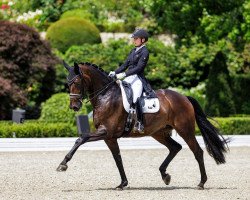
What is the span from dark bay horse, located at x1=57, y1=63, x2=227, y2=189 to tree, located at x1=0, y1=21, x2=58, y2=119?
16.3 meters

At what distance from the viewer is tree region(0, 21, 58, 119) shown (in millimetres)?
31219

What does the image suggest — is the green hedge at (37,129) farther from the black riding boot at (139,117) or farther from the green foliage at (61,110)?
the black riding boot at (139,117)

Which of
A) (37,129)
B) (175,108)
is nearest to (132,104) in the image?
(175,108)

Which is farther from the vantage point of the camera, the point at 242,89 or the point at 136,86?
the point at 242,89

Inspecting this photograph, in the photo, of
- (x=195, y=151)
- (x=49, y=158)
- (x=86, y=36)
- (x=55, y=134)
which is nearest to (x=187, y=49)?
(x=86, y=36)

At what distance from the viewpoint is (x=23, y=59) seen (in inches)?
1257

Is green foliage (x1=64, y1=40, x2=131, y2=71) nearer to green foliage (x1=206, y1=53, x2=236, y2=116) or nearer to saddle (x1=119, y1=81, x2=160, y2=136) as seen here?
green foliage (x1=206, y1=53, x2=236, y2=116)

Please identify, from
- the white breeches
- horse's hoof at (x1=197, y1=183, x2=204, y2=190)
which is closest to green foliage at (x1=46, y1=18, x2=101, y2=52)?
the white breeches

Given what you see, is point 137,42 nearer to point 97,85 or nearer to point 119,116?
point 97,85

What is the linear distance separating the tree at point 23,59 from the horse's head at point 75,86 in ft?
55.9

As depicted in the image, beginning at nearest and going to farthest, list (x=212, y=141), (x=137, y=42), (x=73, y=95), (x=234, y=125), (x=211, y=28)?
1. (x=73, y=95)
2. (x=137, y=42)
3. (x=212, y=141)
4. (x=234, y=125)
5. (x=211, y=28)

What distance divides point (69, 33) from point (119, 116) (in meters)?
25.9

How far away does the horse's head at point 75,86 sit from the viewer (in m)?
13.5

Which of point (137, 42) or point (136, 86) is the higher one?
point (137, 42)
